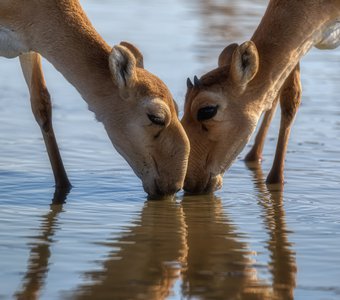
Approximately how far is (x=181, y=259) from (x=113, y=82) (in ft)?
9.18

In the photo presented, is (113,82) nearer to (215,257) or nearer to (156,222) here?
(156,222)

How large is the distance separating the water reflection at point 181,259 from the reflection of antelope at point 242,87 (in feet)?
1.92

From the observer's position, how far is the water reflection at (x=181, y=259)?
9.73 m

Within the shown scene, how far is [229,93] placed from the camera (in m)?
13.4

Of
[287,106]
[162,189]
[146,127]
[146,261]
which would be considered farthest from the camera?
[287,106]

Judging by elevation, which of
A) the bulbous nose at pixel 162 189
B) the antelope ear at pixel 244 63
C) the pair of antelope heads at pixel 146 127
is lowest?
the bulbous nose at pixel 162 189

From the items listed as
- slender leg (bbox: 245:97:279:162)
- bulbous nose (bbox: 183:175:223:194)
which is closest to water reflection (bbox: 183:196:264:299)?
bulbous nose (bbox: 183:175:223:194)

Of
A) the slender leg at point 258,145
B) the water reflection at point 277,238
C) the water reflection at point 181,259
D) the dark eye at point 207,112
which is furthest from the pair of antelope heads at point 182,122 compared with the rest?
the slender leg at point 258,145

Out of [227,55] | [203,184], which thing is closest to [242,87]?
[227,55]

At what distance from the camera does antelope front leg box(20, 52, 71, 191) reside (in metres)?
14.0

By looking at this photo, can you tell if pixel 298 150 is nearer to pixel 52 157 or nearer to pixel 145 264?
pixel 52 157

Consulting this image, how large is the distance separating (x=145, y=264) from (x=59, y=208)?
2410 millimetres

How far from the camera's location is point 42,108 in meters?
14.4

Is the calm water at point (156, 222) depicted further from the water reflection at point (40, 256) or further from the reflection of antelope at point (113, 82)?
the reflection of antelope at point (113, 82)
